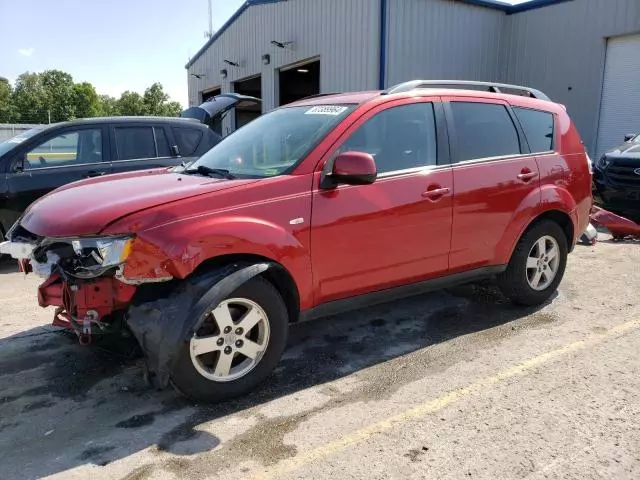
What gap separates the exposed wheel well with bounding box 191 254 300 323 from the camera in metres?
3.17

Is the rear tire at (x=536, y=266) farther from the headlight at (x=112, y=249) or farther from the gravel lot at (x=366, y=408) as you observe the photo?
the headlight at (x=112, y=249)

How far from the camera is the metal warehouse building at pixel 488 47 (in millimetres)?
12992

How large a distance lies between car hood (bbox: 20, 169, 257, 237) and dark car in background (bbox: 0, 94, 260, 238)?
267cm

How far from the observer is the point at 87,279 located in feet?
10.2

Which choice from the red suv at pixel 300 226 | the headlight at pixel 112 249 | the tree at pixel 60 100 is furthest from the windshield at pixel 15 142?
the tree at pixel 60 100

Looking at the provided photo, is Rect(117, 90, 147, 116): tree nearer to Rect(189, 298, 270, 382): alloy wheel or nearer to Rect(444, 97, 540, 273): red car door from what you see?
Rect(444, 97, 540, 273): red car door

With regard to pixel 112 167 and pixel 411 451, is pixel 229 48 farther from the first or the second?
pixel 411 451

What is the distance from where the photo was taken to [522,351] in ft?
13.1

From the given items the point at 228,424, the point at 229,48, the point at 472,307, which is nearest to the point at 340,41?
the point at 229,48

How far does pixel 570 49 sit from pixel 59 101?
84.8 m

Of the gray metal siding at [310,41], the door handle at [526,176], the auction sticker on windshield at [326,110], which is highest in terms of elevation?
the gray metal siding at [310,41]

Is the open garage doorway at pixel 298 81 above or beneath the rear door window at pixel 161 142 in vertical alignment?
above

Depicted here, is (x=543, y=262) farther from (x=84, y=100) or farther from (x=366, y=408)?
(x=84, y=100)

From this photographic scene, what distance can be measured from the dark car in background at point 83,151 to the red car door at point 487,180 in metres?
3.30
